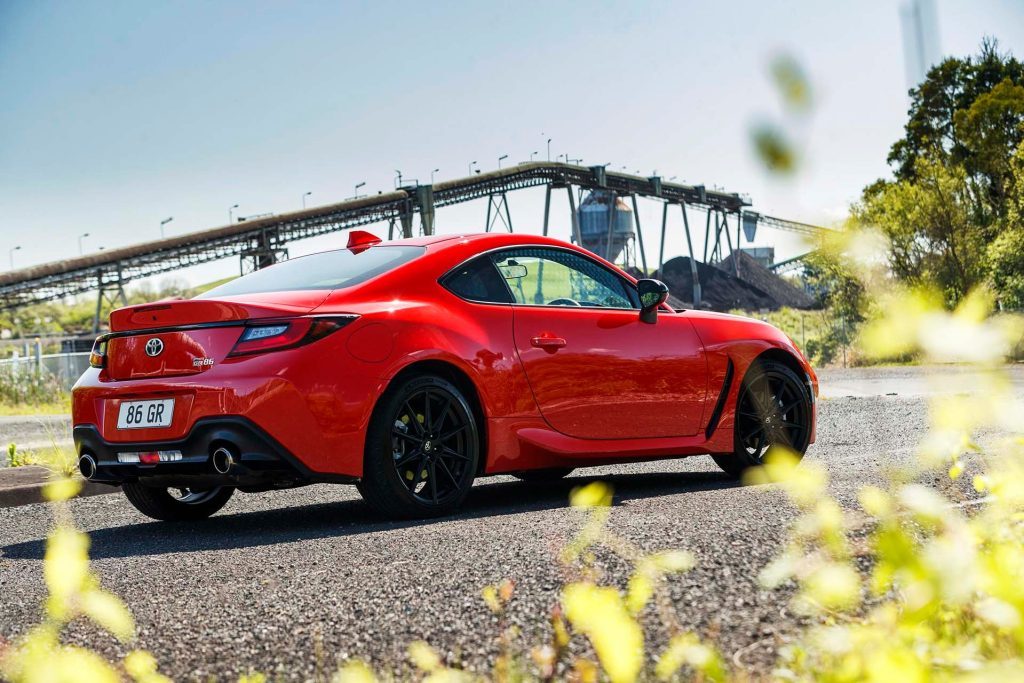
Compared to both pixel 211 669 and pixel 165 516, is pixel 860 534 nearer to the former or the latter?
pixel 211 669

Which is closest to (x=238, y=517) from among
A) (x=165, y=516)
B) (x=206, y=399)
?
(x=165, y=516)

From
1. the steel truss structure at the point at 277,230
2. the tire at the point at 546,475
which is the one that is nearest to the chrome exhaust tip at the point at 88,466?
the tire at the point at 546,475

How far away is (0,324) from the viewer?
84750 mm

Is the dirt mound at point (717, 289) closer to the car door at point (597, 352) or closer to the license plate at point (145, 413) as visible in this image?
the car door at point (597, 352)

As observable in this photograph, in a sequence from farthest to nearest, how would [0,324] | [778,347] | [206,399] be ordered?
1. [0,324]
2. [778,347]
3. [206,399]

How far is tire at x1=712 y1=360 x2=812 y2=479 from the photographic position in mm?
6582

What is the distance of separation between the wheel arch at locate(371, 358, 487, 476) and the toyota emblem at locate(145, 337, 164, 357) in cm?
101

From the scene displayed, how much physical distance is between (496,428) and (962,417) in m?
3.62

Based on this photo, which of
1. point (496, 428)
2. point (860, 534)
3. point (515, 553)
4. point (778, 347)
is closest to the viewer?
point (860, 534)

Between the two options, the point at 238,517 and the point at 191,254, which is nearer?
the point at 238,517

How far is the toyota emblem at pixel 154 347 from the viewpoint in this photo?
5.02m

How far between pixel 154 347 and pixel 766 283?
314ft

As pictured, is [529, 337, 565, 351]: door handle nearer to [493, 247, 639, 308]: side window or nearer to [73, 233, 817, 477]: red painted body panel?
[73, 233, 817, 477]: red painted body panel

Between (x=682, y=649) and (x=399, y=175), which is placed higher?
(x=399, y=175)
